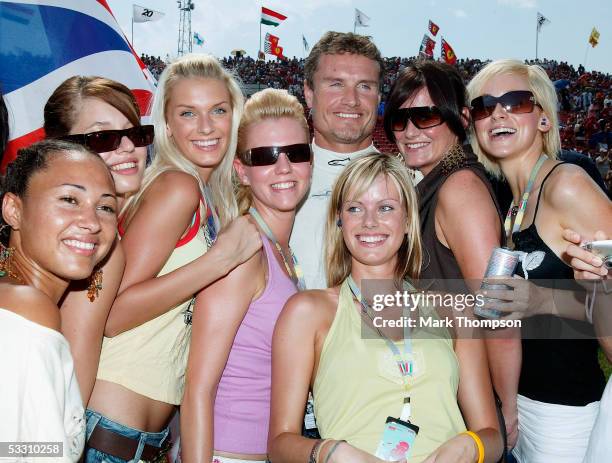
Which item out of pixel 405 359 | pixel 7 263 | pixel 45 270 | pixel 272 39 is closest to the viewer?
pixel 7 263

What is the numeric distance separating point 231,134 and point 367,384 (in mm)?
1870

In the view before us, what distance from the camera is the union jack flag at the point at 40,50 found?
606cm

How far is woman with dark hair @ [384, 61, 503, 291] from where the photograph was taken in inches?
117

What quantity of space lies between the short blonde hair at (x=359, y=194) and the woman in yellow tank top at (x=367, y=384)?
0.16 meters

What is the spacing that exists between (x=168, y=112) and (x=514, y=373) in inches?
101

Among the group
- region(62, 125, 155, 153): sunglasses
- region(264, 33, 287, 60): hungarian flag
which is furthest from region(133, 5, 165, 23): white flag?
region(62, 125, 155, 153): sunglasses

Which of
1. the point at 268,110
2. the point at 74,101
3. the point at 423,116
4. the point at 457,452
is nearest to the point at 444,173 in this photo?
the point at 423,116

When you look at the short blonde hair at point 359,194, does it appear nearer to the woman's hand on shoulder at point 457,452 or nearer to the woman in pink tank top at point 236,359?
the woman in pink tank top at point 236,359

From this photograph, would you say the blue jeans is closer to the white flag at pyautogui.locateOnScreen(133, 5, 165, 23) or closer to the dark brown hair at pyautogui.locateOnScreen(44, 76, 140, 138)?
the dark brown hair at pyautogui.locateOnScreen(44, 76, 140, 138)

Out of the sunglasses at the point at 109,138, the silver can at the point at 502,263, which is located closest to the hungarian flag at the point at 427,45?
the sunglasses at the point at 109,138

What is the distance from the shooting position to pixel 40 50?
20.5 feet

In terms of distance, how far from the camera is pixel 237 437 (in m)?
2.83

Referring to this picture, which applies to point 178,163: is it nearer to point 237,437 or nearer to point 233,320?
point 233,320

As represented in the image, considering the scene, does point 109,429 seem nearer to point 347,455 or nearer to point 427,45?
point 347,455
